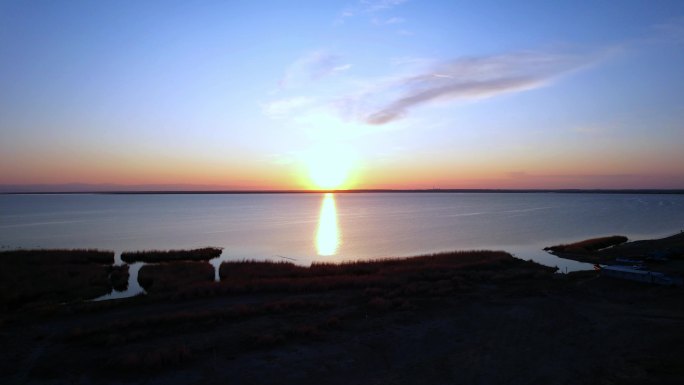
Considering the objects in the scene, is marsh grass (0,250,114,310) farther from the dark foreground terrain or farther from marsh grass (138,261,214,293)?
marsh grass (138,261,214,293)

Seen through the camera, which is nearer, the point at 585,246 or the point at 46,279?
the point at 46,279

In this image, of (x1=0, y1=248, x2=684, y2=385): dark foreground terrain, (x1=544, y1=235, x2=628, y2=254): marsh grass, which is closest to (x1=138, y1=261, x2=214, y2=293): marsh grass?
(x1=0, y1=248, x2=684, y2=385): dark foreground terrain

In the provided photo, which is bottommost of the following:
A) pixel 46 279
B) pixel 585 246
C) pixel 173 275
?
pixel 585 246

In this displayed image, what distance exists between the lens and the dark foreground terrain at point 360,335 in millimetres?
13602

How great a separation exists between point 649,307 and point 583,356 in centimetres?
848

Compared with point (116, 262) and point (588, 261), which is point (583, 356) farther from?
point (116, 262)

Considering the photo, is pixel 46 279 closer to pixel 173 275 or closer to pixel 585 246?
pixel 173 275

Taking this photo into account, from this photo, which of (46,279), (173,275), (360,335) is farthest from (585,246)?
(46,279)

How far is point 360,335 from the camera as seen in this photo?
17297 millimetres

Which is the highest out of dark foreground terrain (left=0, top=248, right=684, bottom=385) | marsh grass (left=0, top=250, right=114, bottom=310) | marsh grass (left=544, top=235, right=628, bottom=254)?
dark foreground terrain (left=0, top=248, right=684, bottom=385)

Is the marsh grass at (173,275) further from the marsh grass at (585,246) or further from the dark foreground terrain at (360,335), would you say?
the marsh grass at (585,246)

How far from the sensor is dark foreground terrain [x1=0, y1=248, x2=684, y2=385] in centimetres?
1360

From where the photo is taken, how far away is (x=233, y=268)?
1467 inches

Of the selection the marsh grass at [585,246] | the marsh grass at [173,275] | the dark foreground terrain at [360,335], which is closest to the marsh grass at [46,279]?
the dark foreground terrain at [360,335]
